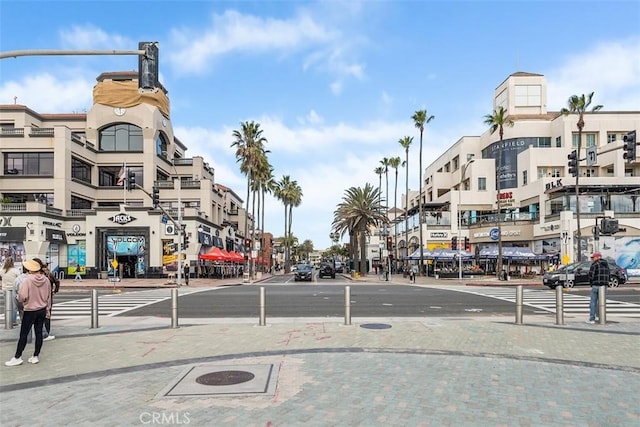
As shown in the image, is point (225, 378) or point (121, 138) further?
point (121, 138)

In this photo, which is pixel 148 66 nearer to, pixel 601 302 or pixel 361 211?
pixel 601 302

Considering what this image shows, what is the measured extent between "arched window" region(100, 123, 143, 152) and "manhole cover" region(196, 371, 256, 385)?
52.1m

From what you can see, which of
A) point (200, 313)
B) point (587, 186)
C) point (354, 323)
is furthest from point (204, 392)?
point (587, 186)

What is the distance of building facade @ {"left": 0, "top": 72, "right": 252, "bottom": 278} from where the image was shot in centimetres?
4429

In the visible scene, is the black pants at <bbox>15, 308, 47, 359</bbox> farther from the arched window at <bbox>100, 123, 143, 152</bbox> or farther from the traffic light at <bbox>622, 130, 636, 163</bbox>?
the arched window at <bbox>100, 123, 143, 152</bbox>

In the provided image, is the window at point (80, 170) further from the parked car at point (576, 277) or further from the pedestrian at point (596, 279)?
the pedestrian at point (596, 279)

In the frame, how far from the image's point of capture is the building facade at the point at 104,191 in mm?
44294

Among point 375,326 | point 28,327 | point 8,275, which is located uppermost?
point 8,275

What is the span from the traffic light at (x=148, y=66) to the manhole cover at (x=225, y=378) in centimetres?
662

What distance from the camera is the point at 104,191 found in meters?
54.3

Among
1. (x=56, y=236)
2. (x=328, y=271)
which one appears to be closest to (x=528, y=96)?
(x=328, y=271)

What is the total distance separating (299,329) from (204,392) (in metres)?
5.40

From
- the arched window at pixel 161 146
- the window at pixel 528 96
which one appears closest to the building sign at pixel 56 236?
the arched window at pixel 161 146

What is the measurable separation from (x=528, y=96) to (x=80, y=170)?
60.3 metres
